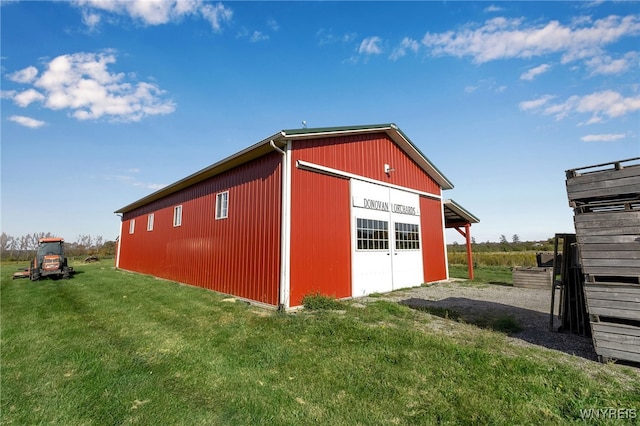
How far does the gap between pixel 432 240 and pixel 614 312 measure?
9458 millimetres

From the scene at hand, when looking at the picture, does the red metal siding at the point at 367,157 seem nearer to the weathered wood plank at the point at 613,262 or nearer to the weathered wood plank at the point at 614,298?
the weathered wood plank at the point at 613,262

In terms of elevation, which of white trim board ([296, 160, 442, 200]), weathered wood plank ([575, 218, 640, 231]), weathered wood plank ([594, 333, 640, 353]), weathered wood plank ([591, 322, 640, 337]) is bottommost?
weathered wood plank ([594, 333, 640, 353])

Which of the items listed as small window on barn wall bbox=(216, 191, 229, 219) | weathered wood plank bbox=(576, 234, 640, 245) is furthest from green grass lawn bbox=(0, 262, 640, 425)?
small window on barn wall bbox=(216, 191, 229, 219)

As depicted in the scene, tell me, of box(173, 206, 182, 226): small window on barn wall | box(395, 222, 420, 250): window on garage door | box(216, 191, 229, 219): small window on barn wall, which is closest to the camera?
box(216, 191, 229, 219): small window on barn wall

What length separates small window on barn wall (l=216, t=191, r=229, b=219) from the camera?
1007 centimetres

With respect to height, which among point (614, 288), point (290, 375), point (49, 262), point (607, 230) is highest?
point (607, 230)

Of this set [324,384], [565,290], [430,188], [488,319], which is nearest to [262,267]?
[324,384]

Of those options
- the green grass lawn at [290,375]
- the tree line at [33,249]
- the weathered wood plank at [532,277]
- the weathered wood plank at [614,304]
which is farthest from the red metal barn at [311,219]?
the tree line at [33,249]

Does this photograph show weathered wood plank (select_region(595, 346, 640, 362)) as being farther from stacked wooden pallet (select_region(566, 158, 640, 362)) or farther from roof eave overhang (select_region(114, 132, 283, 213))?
roof eave overhang (select_region(114, 132, 283, 213))

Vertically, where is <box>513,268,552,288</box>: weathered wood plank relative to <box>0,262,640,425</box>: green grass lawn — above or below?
above

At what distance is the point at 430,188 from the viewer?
1379cm

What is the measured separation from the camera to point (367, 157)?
1038 cm

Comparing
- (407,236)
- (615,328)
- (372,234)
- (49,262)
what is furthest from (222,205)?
(49,262)

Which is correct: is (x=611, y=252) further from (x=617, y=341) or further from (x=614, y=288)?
(x=617, y=341)
